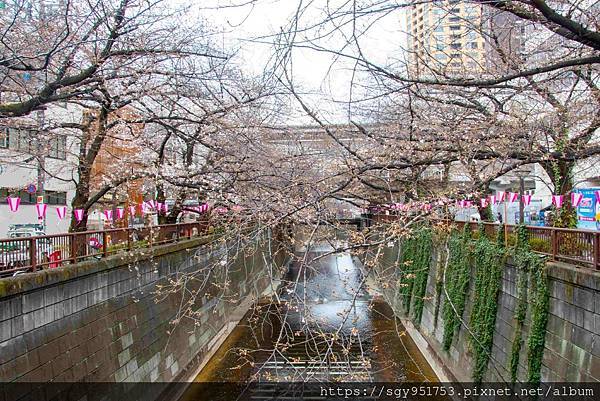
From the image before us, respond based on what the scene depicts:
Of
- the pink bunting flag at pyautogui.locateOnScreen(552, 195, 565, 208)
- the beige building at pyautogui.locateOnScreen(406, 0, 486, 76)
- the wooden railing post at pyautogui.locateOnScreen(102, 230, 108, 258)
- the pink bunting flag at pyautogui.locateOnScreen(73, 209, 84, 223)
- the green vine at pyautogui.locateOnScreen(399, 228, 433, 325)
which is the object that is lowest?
the green vine at pyautogui.locateOnScreen(399, 228, 433, 325)

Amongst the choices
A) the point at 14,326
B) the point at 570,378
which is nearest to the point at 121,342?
the point at 14,326

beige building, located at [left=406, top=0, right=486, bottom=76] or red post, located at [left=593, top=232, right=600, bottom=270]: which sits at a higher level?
beige building, located at [left=406, top=0, right=486, bottom=76]

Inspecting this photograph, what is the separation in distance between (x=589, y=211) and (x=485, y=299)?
10.1m

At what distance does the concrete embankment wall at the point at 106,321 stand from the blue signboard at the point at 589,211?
579 inches

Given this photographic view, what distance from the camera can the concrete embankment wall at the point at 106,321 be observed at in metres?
7.42

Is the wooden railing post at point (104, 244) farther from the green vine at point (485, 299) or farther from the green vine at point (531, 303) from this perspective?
the green vine at point (531, 303)

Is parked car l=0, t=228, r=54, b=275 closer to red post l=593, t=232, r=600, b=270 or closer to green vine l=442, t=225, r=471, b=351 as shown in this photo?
red post l=593, t=232, r=600, b=270

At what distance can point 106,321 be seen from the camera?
10.5 metres

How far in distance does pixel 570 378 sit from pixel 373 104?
22.3ft

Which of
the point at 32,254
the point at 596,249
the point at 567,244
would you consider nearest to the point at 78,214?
the point at 32,254

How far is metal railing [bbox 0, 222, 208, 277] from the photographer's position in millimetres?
8043

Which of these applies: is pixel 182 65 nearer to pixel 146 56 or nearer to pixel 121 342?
pixel 146 56

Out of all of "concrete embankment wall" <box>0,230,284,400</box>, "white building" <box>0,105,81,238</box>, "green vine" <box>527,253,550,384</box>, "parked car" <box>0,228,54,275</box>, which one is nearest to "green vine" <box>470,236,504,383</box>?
"green vine" <box>527,253,550,384</box>

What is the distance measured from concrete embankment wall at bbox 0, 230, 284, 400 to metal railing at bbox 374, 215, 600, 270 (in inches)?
195
